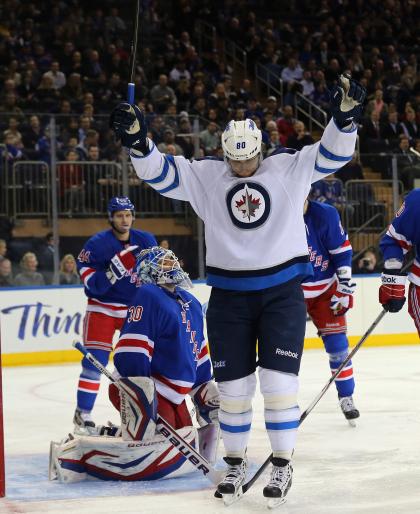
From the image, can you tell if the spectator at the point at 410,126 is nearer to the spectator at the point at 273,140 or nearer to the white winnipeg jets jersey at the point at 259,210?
the spectator at the point at 273,140

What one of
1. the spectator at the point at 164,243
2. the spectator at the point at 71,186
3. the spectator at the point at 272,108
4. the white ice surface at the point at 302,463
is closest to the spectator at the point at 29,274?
the spectator at the point at 71,186

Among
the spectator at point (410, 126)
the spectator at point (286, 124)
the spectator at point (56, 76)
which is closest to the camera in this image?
the spectator at point (56, 76)

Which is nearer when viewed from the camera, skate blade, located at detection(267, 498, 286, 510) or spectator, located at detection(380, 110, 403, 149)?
skate blade, located at detection(267, 498, 286, 510)

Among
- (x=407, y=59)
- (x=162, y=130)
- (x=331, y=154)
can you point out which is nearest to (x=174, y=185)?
(x=331, y=154)

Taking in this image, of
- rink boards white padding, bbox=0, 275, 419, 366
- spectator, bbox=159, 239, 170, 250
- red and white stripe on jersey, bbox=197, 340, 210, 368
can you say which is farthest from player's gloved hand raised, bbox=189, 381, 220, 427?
spectator, bbox=159, 239, 170, 250

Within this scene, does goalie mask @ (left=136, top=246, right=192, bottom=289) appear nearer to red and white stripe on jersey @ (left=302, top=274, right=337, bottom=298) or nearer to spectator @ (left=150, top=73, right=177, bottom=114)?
red and white stripe on jersey @ (left=302, top=274, right=337, bottom=298)

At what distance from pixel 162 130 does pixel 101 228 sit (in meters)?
1.31

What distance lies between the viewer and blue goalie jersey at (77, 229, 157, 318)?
19.1 feet

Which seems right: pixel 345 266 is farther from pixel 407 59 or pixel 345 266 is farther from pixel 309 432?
pixel 407 59

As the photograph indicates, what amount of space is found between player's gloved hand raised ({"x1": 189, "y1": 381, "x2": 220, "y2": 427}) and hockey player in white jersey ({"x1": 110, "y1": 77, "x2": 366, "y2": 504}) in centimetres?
53

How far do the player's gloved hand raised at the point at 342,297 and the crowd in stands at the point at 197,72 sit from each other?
14.4ft

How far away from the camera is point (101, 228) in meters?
9.60

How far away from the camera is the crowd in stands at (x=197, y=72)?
10.2 metres

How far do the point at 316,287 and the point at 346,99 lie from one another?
2246mm
